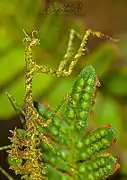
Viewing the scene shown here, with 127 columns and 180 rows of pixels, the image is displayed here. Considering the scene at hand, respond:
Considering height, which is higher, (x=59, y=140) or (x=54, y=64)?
(x=54, y=64)

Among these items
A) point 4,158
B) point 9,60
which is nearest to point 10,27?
point 9,60

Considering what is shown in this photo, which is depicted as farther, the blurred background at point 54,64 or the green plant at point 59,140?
the blurred background at point 54,64

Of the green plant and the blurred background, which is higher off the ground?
the blurred background

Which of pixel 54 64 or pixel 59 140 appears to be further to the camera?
pixel 54 64

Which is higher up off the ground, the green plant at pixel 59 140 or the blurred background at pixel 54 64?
the blurred background at pixel 54 64
